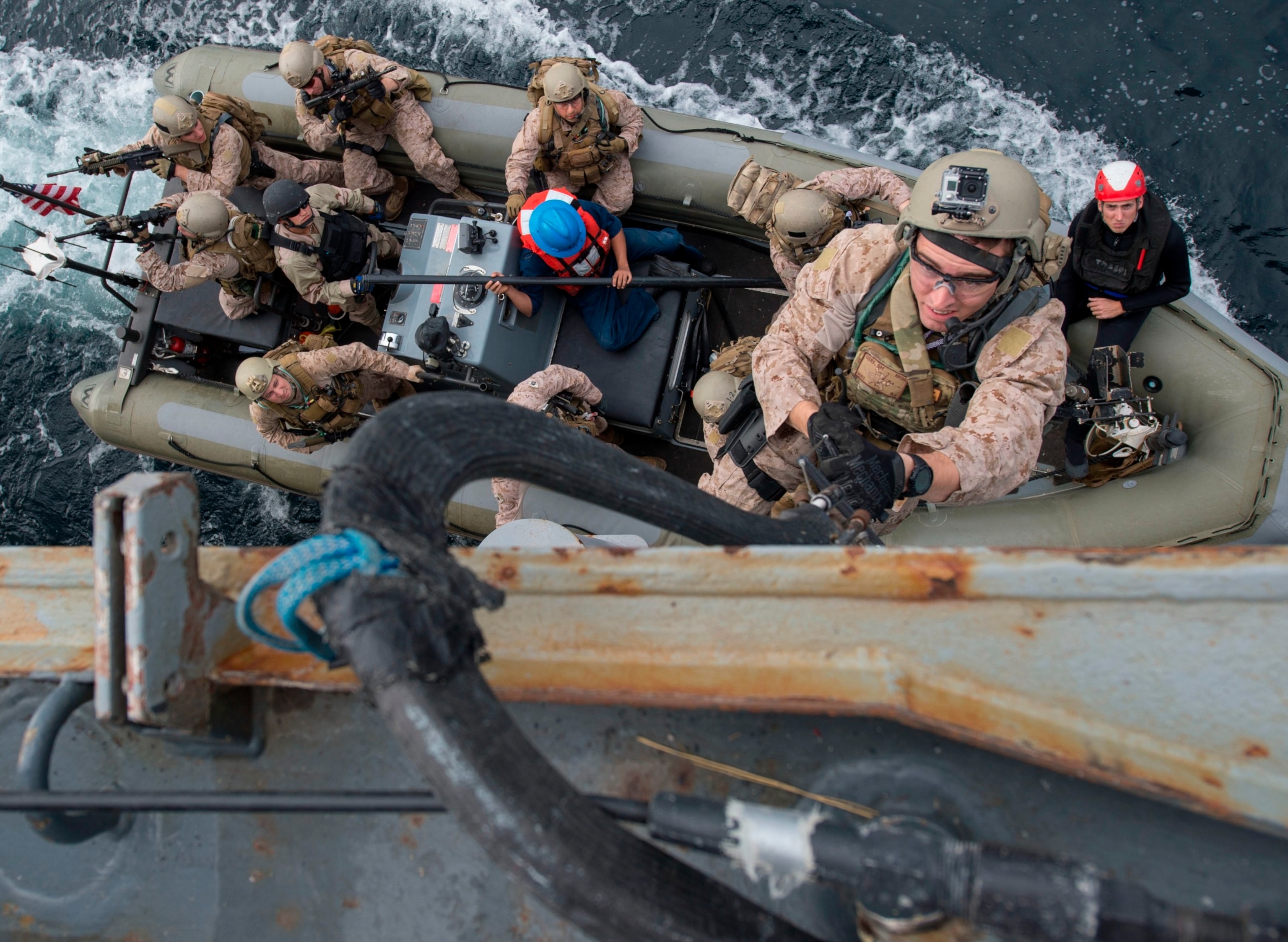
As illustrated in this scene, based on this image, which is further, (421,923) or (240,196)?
(240,196)

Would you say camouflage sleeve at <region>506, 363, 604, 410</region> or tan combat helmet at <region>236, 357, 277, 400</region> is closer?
camouflage sleeve at <region>506, 363, 604, 410</region>

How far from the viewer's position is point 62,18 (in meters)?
7.42

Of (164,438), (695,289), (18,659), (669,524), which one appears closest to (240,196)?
(164,438)

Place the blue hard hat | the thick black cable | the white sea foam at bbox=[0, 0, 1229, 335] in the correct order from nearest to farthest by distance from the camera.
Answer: the thick black cable, the blue hard hat, the white sea foam at bbox=[0, 0, 1229, 335]

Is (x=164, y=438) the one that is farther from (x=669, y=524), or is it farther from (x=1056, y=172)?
(x=1056, y=172)

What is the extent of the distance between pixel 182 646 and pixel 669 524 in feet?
2.84

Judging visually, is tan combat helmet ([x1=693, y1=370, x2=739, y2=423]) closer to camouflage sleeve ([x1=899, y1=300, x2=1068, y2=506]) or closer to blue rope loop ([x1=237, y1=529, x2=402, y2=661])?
camouflage sleeve ([x1=899, y1=300, x2=1068, y2=506])

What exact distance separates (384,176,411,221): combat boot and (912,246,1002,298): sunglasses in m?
3.65

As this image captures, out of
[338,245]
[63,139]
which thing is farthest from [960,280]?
[63,139]

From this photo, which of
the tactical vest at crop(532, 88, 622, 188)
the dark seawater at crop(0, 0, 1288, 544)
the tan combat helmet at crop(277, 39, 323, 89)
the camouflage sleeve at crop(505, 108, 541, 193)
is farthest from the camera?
the dark seawater at crop(0, 0, 1288, 544)

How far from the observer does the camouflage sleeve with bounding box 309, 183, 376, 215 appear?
14.5ft

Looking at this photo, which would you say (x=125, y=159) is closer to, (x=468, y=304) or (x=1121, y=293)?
(x=468, y=304)

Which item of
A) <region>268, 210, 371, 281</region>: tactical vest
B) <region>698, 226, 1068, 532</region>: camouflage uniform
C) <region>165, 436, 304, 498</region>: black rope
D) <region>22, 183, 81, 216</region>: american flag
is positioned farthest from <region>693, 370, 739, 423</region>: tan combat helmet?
<region>22, 183, 81, 216</region>: american flag

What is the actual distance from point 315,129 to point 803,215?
9.51 ft
